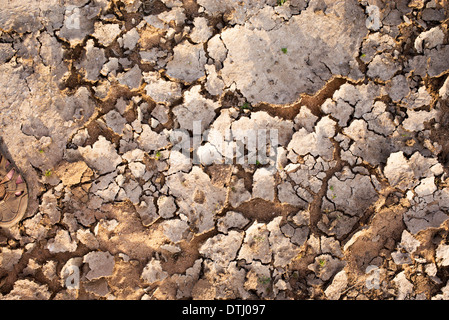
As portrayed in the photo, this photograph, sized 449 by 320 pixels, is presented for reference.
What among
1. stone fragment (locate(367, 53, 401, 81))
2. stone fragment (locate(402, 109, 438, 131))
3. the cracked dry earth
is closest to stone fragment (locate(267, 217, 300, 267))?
the cracked dry earth

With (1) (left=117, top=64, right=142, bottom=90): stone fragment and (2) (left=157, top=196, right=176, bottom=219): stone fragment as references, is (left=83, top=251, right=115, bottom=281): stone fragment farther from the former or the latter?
(1) (left=117, top=64, right=142, bottom=90): stone fragment

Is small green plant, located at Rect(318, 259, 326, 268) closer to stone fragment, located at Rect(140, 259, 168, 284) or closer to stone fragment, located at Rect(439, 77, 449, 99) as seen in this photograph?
stone fragment, located at Rect(140, 259, 168, 284)

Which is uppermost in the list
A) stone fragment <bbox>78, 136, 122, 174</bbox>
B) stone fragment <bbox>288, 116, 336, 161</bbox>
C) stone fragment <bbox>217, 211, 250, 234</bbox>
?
stone fragment <bbox>78, 136, 122, 174</bbox>

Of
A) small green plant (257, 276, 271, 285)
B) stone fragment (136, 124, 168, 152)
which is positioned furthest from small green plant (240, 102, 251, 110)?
small green plant (257, 276, 271, 285)

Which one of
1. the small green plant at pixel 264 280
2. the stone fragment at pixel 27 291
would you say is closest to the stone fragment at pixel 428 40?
the small green plant at pixel 264 280

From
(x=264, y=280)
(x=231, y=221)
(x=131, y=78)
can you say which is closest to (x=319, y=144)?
(x=231, y=221)

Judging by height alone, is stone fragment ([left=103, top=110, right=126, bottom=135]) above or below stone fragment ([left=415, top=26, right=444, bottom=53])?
below

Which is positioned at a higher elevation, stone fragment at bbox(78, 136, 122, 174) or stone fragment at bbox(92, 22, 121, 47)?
stone fragment at bbox(92, 22, 121, 47)

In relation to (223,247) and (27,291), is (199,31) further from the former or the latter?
(27,291)

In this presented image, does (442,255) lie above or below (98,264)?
below
